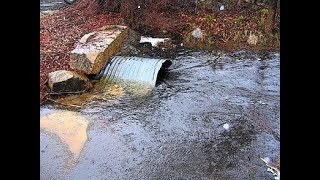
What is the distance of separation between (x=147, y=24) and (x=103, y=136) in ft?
19.5

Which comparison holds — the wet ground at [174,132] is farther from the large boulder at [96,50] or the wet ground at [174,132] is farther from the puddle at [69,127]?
the large boulder at [96,50]

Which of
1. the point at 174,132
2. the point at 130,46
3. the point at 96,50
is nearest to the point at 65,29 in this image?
the point at 130,46

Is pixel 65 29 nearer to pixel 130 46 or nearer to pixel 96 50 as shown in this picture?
pixel 130 46

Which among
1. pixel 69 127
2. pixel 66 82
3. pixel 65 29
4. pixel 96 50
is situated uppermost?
pixel 65 29

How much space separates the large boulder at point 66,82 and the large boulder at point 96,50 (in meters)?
0.36

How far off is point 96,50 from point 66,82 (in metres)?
0.97

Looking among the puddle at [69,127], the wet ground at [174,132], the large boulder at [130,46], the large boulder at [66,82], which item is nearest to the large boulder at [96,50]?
the large boulder at [130,46]

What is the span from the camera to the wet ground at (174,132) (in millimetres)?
4273

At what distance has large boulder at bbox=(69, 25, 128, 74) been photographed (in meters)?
6.75

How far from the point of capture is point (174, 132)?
5070 millimetres

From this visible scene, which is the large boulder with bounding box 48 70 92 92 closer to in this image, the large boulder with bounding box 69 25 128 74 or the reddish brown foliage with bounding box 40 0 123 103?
the reddish brown foliage with bounding box 40 0 123 103

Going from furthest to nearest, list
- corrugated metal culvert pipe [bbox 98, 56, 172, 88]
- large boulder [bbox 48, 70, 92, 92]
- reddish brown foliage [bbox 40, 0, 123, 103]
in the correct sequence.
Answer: reddish brown foliage [bbox 40, 0, 123, 103] < corrugated metal culvert pipe [bbox 98, 56, 172, 88] < large boulder [bbox 48, 70, 92, 92]

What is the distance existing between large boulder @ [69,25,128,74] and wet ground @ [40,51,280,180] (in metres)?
0.97

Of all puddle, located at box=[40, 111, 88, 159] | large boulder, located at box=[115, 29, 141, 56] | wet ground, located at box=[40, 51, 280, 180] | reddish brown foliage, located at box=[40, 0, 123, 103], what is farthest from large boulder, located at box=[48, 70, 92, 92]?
large boulder, located at box=[115, 29, 141, 56]
